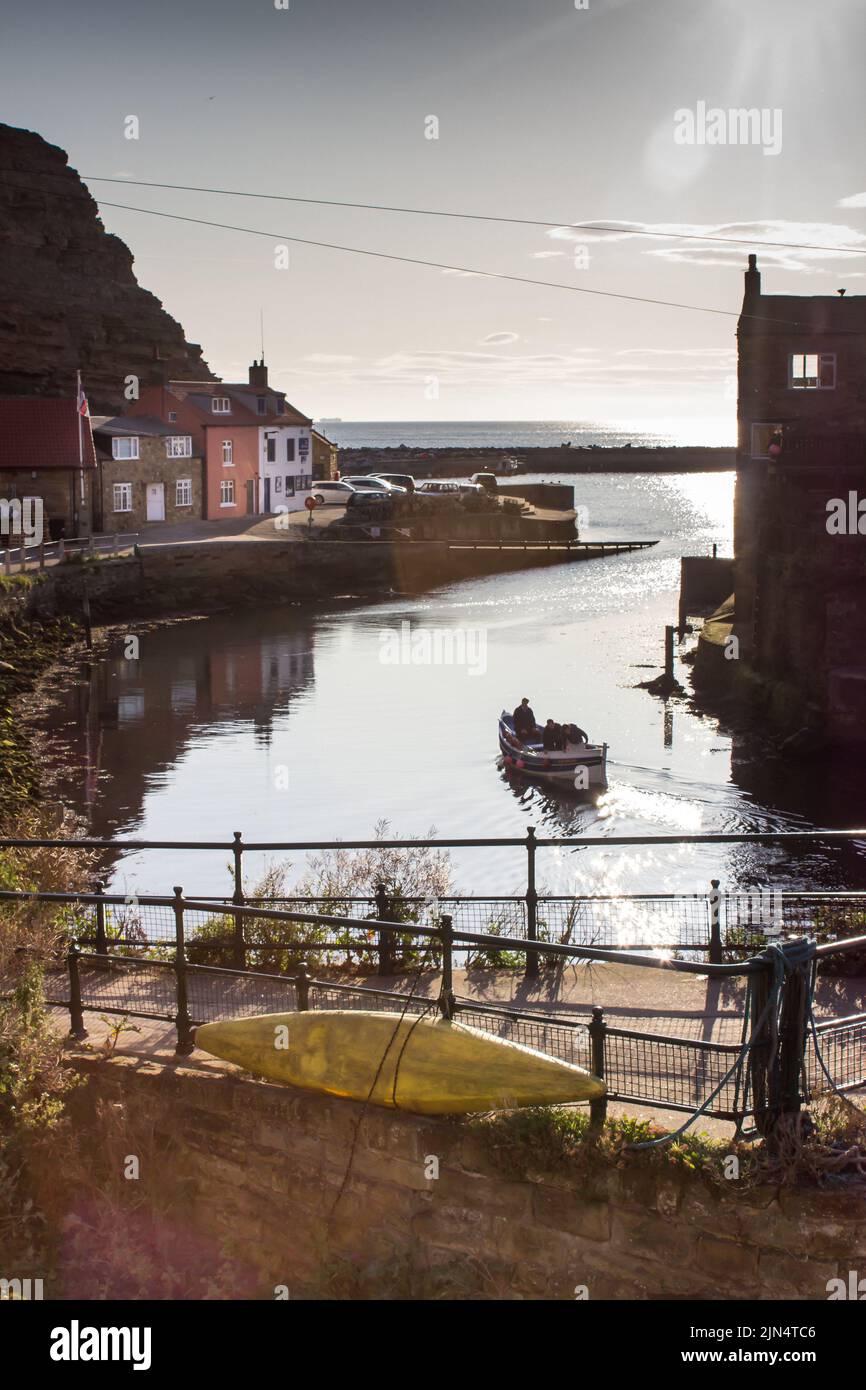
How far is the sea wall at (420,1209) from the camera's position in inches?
255

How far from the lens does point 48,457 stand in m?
63.5

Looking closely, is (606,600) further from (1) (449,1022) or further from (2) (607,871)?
(1) (449,1022)

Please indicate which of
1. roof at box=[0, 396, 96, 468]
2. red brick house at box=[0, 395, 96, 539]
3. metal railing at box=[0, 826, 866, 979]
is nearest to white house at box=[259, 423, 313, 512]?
roof at box=[0, 396, 96, 468]

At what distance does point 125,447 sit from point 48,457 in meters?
7.35

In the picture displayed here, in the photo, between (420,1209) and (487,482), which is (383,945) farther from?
(487,482)

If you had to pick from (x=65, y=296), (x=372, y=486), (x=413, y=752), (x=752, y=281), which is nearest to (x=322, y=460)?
(x=372, y=486)

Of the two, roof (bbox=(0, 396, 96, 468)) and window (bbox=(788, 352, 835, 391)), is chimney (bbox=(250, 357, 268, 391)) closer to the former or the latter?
roof (bbox=(0, 396, 96, 468))

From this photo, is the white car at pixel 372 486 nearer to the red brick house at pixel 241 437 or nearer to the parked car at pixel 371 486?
the parked car at pixel 371 486

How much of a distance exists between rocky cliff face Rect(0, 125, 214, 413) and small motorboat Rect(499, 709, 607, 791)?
103914 mm

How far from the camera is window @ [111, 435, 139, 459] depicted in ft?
227

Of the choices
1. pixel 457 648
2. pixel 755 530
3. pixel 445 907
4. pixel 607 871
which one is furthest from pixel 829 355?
pixel 445 907

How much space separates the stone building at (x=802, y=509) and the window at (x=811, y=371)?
0.13ft

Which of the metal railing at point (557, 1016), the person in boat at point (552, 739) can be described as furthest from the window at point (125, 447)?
the metal railing at point (557, 1016)

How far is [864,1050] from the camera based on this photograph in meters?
7.62
